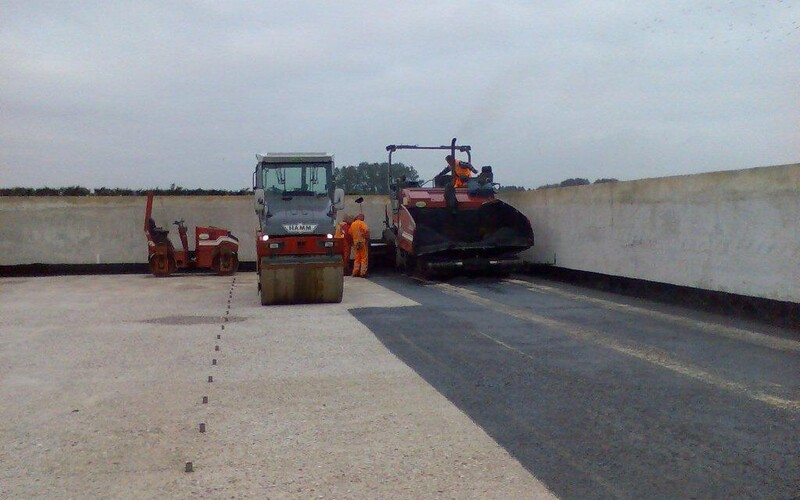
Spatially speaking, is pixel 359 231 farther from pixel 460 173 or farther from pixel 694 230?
pixel 694 230

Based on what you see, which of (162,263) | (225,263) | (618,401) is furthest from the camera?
(225,263)

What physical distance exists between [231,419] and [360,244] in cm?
1317

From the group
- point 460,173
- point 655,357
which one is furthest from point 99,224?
point 655,357

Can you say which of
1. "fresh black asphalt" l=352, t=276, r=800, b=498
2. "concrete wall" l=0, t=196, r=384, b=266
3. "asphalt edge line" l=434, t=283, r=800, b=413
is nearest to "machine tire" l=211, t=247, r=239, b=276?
"concrete wall" l=0, t=196, r=384, b=266

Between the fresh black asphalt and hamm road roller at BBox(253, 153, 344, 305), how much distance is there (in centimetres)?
271

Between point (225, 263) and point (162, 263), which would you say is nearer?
point (162, 263)

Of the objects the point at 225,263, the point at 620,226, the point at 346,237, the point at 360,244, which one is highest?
the point at 620,226

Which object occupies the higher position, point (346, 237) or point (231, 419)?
point (346, 237)

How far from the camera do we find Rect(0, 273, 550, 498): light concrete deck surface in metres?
4.91

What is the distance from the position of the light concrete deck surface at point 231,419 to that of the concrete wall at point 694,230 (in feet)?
17.6

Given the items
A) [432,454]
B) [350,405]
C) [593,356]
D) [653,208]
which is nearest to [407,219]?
[653,208]

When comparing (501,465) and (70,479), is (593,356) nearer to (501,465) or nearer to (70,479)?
(501,465)

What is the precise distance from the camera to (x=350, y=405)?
676 cm

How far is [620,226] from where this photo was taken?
1486 centimetres
